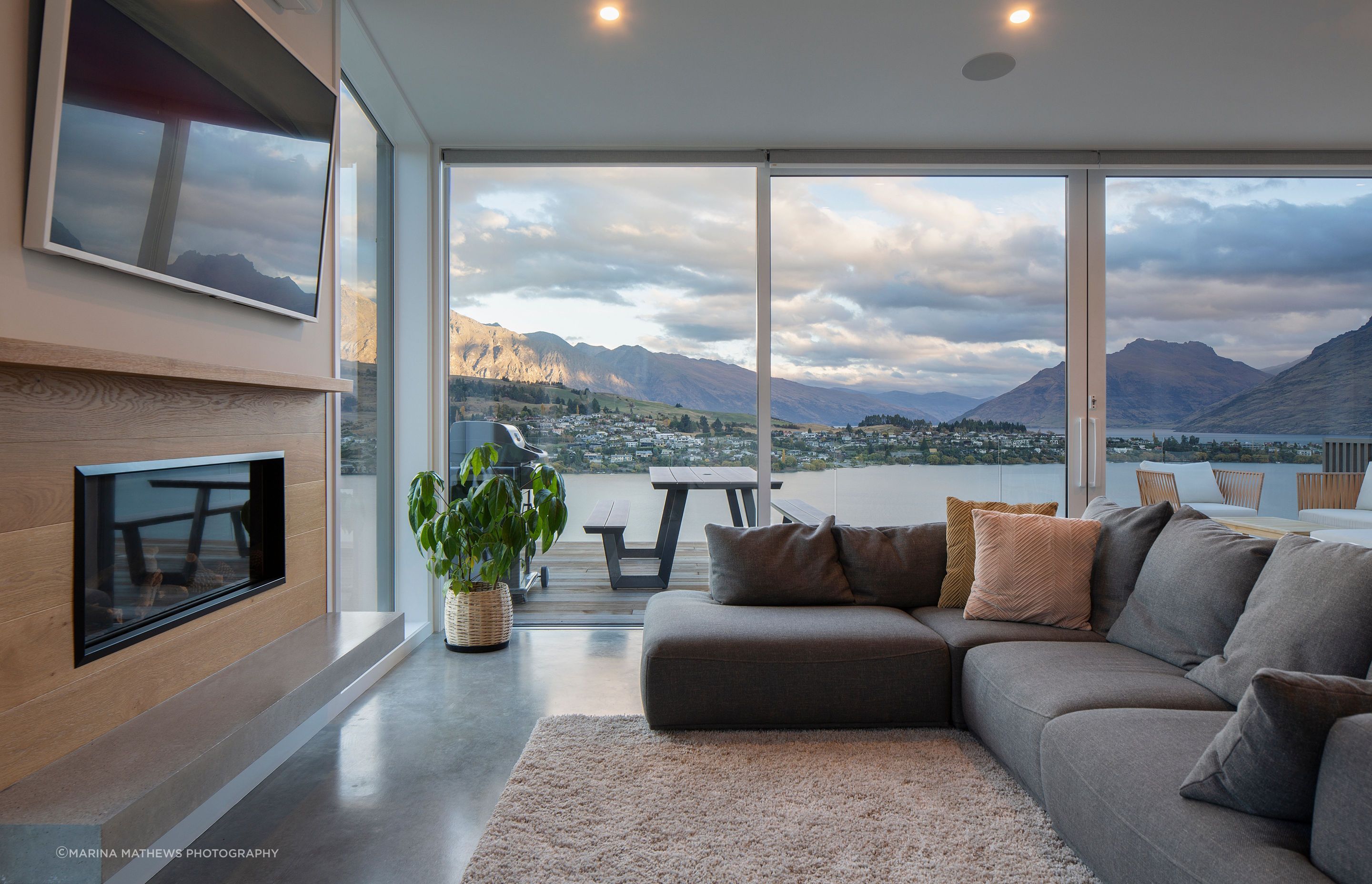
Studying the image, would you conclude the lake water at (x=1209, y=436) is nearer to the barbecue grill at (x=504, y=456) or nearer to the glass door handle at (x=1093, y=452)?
the glass door handle at (x=1093, y=452)

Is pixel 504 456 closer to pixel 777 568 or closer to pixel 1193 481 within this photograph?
pixel 777 568

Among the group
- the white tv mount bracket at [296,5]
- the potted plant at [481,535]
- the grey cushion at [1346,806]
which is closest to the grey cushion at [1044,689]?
the grey cushion at [1346,806]

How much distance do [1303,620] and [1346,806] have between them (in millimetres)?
819

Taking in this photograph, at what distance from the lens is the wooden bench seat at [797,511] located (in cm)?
399

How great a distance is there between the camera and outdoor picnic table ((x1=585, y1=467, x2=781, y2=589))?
4.14 m

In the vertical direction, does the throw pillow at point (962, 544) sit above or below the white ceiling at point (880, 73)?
below

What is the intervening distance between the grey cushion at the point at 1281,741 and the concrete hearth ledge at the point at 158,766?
1.95 m

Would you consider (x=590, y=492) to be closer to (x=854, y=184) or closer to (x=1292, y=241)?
(x=854, y=184)

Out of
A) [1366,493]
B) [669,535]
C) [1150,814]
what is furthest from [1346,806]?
[1366,493]

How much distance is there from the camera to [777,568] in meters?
3.10

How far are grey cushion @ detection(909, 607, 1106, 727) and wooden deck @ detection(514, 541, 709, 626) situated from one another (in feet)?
5.64

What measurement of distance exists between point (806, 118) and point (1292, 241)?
2.95 m

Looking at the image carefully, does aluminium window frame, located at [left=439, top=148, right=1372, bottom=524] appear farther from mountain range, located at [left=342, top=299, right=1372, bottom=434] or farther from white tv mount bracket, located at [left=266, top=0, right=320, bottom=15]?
white tv mount bracket, located at [left=266, top=0, right=320, bottom=15]

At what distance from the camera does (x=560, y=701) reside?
2951 mm
